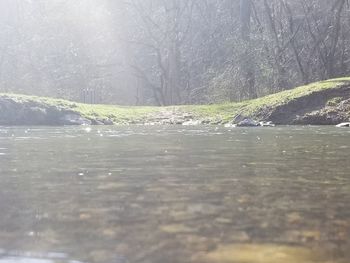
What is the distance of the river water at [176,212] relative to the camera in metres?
3.01

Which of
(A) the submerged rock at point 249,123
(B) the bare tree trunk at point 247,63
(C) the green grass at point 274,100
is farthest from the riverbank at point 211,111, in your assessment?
(B) the bare tree trunk at point 247,63

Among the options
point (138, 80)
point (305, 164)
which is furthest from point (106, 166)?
point (138, 80)

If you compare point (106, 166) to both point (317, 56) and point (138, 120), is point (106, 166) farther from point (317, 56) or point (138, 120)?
point (317, 56)

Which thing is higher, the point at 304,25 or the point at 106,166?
the point at 304,25

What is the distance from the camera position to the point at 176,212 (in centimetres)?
401

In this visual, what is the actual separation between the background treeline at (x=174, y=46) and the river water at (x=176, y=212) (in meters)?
27.6

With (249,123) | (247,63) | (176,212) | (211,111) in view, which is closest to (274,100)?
(249,123)

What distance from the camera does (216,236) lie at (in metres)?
3.30

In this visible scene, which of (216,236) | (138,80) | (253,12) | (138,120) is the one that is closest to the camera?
(216,236)

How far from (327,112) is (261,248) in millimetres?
19723

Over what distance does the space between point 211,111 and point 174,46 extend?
17.8m

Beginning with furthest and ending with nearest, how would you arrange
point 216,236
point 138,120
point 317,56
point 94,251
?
1. point 317,56
2. point 138,120
3. point 216,236
4. point 94,251

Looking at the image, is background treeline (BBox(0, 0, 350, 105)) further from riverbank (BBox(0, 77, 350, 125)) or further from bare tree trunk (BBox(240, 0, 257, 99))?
riverbank (BBox(0, 77, 350, 125))

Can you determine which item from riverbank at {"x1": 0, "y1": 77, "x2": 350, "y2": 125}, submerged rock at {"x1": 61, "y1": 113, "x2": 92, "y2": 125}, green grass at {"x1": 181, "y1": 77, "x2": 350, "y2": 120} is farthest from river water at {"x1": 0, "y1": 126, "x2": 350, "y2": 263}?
submerged rock at {"x1": 61, "y1": 113, "x2": 92, "y2": 125}
